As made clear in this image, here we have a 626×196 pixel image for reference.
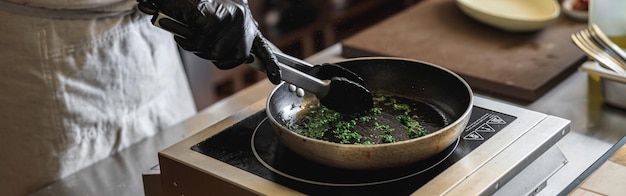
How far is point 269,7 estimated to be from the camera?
3.14m

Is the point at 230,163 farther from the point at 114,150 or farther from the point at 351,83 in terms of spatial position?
the point at 114,150

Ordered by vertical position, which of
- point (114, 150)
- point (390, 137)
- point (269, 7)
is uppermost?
point (390, 137)

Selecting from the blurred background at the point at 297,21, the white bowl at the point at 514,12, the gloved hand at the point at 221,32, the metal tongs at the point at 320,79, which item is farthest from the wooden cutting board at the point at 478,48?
the blurred background at the point at 297,21

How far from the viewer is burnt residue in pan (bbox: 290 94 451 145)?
1.13m

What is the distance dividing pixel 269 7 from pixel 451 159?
2.13 metres

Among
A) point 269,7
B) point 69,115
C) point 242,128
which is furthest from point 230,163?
point 269,7

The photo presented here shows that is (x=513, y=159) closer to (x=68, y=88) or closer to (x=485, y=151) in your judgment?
(x=485, y=151)

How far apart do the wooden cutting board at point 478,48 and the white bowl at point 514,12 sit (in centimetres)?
3

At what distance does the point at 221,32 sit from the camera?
1066mm

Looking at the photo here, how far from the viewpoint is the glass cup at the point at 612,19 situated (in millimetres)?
1552

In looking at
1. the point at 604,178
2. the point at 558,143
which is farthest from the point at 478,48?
the point at 604,178

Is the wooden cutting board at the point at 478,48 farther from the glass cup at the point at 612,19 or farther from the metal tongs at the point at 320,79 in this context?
the metal tongs at the point at 320,79

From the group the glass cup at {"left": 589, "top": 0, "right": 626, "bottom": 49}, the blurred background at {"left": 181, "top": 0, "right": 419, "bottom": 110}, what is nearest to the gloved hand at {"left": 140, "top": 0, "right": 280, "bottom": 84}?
the glass cup at {"left": 589, "top": 0, "right": 626, "bottom": 49}

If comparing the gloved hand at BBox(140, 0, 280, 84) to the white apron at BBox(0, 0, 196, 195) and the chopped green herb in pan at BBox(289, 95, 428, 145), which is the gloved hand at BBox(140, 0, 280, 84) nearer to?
the chopped green herb in pan at BBox(289, 95, 428, 145)
